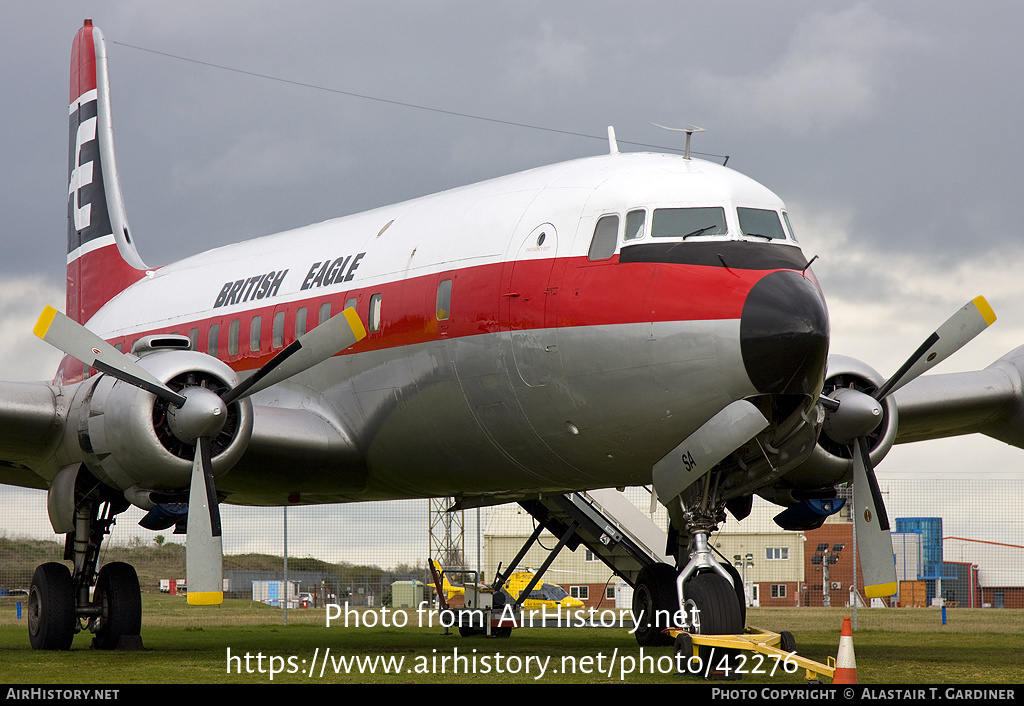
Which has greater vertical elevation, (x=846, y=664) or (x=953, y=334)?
(x=953, y=334)

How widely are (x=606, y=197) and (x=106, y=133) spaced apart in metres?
12.4

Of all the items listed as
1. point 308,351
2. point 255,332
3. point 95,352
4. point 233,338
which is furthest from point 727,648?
point 233,338

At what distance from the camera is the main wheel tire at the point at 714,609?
977cm

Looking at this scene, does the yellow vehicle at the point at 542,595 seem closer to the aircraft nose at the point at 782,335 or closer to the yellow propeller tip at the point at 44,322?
the yellow propeller tip at the point at 44,322

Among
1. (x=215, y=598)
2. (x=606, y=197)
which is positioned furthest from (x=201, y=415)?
(x=606, y=197)

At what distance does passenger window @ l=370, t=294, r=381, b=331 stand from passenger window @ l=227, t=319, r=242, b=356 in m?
2.73

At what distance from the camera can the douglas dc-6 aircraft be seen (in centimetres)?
993

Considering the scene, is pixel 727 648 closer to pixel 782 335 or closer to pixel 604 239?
pixel 782 335

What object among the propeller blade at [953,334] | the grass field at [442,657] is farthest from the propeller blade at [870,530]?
the propeller blade at [953,334]

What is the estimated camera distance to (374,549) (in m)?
23.6

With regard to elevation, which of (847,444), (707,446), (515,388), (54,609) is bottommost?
(54,609)

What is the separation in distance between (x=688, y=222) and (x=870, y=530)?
3.57m

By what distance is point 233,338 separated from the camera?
1497cm

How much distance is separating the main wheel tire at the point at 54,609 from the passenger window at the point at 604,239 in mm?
7263
